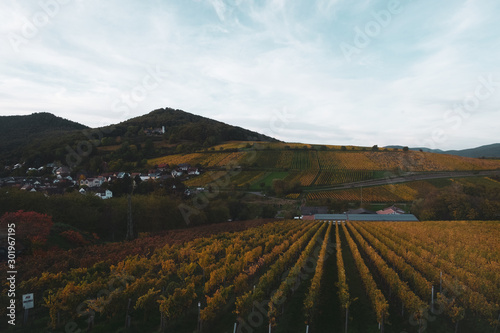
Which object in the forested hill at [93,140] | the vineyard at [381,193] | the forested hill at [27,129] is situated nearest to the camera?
the vineyard at [381,193]

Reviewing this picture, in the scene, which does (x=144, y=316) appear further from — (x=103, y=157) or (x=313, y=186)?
(x=103, y=157)

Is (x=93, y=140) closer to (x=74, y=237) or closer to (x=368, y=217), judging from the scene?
(x=74, y=237)

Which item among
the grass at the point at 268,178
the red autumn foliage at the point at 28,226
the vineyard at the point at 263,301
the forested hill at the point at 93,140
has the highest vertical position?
the forested hill at the point at 93,140

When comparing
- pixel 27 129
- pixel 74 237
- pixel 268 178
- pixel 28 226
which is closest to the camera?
pixel 28 226

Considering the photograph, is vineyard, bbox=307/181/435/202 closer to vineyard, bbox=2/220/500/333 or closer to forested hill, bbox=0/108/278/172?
vineyard, bbox=2/220/500/333

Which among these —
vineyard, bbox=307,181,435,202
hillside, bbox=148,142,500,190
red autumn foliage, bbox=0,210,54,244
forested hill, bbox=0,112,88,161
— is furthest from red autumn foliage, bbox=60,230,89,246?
forested hill, bbox=0,112,88,161

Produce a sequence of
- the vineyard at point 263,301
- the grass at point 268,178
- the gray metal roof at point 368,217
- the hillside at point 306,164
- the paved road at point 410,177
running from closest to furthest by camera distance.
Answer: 1. the vineyard at point 263,301
2. the gray metal roof at point 368,217
3. the grass at point 268,178
4. the paved road at point 410,177
5. the hillside at point 306,164

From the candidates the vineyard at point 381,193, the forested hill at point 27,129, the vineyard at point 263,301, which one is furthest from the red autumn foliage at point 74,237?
the forested hill at point 27,129

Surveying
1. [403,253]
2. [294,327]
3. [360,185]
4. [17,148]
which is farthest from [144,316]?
[17,148]

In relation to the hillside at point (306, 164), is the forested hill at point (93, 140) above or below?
above

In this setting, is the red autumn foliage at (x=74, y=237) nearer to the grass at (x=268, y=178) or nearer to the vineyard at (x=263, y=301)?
the vineyard at (x=263, y=301)

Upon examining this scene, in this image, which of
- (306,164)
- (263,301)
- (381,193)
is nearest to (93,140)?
(306,164)

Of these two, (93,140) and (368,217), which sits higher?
(93,140)
